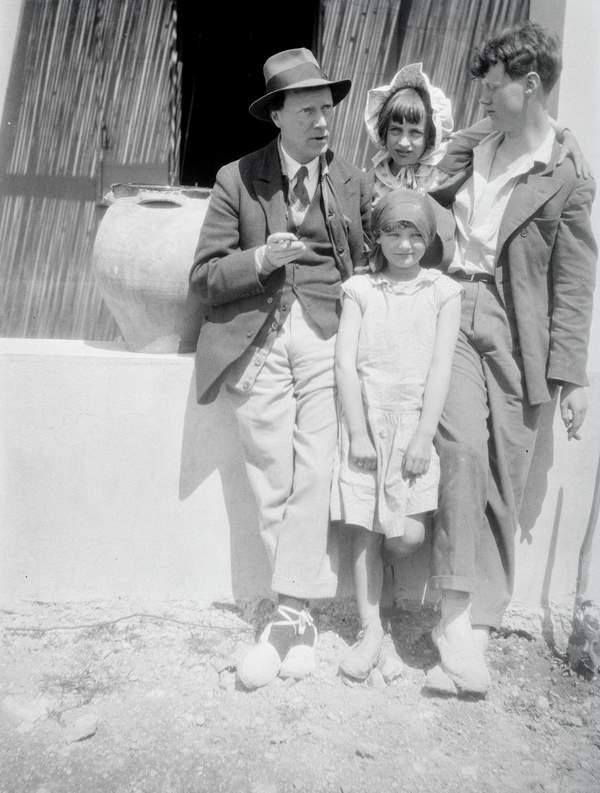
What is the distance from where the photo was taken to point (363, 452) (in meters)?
2.41

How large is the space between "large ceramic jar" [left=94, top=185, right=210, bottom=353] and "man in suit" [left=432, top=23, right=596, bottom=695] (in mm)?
1046

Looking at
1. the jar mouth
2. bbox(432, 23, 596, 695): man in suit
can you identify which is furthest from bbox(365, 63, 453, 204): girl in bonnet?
the jar mouth

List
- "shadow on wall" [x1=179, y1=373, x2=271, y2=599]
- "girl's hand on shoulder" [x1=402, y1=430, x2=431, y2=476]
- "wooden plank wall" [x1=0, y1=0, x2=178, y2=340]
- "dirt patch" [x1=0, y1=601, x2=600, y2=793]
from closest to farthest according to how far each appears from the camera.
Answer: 1. "dirt patch" [x1=0, y1=601, x2=600, y2=793]
2. "girl's hand on shoulder" [x1=402, y1=430, x2=431, y2=476]
3. "shadow on wall" [x1=179, y1=373, x2=271, y2=599]
4. "wooden plank wall" [x1=0, y1=0, x2=178, y2=340]

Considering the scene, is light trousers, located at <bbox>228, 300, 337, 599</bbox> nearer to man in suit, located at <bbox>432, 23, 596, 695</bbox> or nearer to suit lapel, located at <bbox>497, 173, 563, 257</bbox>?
man in suit, located at <bbox>432, 23, 596, 695</bbox>

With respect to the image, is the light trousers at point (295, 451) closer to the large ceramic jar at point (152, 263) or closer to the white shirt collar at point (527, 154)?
the large ceramic jar at point (152, 263)

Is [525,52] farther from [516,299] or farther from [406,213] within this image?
[516,299]

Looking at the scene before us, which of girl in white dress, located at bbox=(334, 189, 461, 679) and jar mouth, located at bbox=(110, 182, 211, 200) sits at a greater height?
jar mouth, located at bbox=(110, 182, 211, 200)

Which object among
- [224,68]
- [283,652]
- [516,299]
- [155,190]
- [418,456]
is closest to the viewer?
[418,456]

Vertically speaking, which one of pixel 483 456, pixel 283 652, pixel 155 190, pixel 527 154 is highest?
pixel 527 154

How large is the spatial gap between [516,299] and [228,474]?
1217 millimetres

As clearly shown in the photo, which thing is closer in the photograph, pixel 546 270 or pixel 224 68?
pixel 546 270

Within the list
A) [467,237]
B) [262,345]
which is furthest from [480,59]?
[262,345]

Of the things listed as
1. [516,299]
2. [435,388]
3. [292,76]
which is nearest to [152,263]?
[292,76]

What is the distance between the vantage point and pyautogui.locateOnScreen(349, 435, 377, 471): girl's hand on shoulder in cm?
241
